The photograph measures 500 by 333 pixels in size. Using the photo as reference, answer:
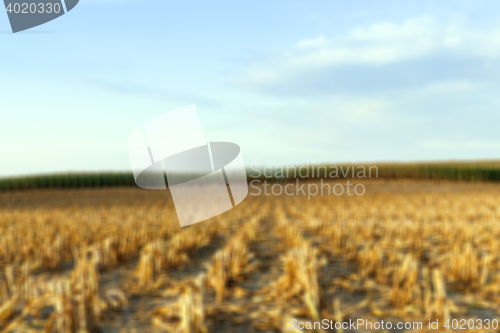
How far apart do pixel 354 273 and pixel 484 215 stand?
7.81 m

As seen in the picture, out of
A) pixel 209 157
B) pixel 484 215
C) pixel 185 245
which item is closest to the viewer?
pixel 185 245

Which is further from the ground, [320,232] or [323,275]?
[323,275]

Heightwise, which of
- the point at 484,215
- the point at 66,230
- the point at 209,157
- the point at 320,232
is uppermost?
the point at 209,157

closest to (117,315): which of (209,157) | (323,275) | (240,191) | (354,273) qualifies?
(323,275)

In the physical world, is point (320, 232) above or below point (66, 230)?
below

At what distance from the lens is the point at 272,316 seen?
3.70 m

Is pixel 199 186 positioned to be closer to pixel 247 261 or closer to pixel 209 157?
pixel 209 157

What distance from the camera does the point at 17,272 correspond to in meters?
5.59

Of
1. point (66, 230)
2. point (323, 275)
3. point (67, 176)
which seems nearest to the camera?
point (323, 275)

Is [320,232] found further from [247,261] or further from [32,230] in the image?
[32,230]

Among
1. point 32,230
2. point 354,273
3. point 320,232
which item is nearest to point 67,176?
point 32,230

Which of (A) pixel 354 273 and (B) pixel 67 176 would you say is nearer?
(A) pixel 354 273

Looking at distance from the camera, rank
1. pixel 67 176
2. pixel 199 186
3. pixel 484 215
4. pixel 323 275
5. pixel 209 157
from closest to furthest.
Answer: pixel 323 275 < pixel 209 157 < pixel 484 215 < pixel 199 186 < pixel 67 176

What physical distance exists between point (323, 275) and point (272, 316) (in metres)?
1.47
